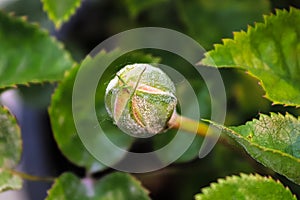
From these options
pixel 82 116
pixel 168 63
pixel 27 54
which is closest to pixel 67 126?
pixel 82 116

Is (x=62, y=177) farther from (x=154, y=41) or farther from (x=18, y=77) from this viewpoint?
(x=154, y=41)

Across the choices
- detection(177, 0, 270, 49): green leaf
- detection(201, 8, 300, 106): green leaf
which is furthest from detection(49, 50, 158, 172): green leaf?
detection(177, 0, 270, 49): green leaf

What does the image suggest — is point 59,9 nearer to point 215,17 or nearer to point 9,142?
point 9,142

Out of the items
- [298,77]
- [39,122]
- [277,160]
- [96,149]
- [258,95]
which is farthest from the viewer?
[39,122]

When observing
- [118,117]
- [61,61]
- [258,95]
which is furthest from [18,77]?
[258,95]

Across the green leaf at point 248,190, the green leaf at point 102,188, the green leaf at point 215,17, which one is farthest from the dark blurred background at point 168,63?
the green leaf at point 248,190

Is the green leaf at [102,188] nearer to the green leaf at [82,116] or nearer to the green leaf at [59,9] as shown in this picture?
the green leaf at [82,116]
